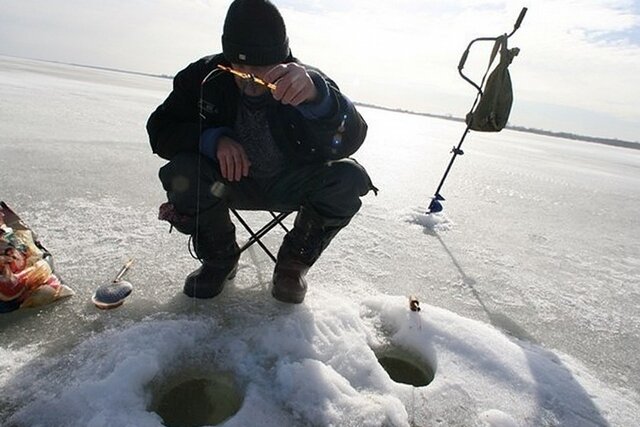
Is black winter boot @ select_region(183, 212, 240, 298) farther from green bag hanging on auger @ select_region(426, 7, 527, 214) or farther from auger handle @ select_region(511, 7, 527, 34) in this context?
auger handle @ select_region(511, 7, 527, 34)

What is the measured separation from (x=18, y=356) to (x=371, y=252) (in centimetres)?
209

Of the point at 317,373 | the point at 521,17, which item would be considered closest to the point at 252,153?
the point at 317,373

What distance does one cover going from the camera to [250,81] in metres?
1.95

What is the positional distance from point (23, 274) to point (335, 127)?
1540mm

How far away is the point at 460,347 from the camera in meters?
1.92

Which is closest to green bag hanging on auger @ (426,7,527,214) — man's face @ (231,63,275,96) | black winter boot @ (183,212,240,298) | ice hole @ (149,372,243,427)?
man's face @ (231,63,275,96)

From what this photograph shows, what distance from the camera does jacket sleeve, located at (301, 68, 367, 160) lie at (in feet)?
6.40

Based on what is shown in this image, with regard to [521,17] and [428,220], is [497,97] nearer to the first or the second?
[521,17]

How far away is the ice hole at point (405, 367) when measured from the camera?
1819mm

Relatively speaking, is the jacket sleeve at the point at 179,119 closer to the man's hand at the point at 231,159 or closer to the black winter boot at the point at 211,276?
the man's hand at the point at 231,159

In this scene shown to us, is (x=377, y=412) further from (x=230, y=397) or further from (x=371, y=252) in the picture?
(x=371, y=252)

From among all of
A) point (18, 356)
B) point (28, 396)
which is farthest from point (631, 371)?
point (18, 356)

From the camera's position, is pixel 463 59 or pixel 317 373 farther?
pixel 463 59

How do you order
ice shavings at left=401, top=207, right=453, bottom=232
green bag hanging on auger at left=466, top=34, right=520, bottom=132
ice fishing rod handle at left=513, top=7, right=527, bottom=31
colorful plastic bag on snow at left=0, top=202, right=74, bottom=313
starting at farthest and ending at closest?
ice shavings at left=401, top=207, right=453, bottom=232 < green bag hanging on auger at left=466, top=34, right=520, bottom=132 < ice fishing rod handle at left=513, top=7, right=527, bottom=31 < colorful plastic bag on snow at left=0, top=202, right=74, bottom=313
